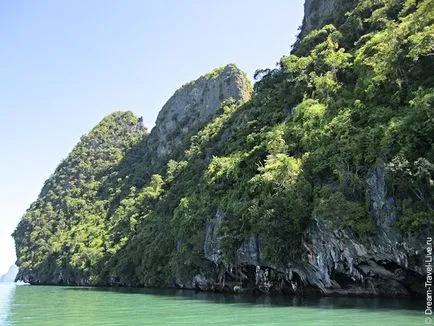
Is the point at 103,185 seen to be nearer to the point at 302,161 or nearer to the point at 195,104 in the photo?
the point at 195,104

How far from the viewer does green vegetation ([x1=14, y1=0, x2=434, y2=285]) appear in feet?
75.0

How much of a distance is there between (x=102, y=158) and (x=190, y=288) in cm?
7168

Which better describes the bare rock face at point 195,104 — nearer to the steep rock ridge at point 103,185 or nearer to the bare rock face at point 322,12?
the steep rock ridge at point 103,185

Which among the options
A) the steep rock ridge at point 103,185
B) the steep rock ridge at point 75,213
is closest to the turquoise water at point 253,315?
the steep rock ridge at point 103,185

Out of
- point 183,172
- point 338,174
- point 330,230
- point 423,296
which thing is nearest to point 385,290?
point 423,296

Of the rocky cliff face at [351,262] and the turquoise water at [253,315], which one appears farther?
the rocky cliff face at [351,262]

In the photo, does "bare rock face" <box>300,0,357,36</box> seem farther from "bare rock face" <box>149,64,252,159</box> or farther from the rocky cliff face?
the rocky cliff face

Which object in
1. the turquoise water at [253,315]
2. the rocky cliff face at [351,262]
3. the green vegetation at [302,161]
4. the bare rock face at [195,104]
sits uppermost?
the bare rock face at [195,104]

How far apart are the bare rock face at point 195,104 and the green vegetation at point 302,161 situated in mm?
7530

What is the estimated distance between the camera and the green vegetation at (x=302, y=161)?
22.9 metres

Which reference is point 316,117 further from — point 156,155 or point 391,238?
point 156,155

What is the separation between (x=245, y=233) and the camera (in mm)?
31750

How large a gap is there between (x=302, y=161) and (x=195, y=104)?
59.6 metres

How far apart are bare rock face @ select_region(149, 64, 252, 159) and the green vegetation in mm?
7530
